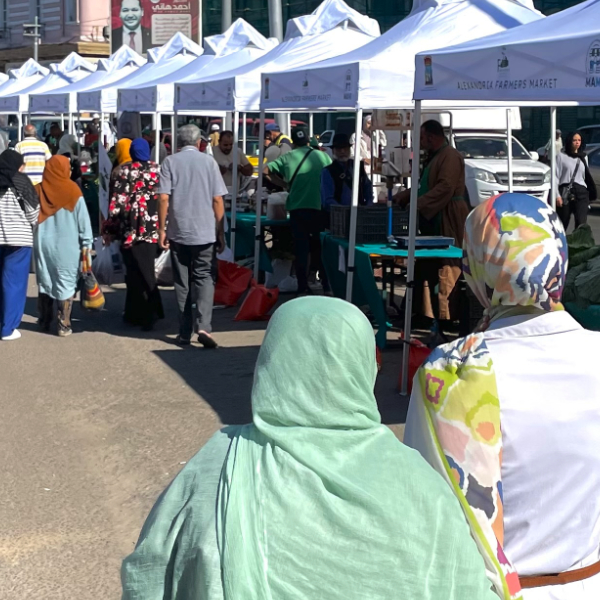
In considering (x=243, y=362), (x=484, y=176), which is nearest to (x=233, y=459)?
(x=243, y=362)

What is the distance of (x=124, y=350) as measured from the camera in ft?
32.1

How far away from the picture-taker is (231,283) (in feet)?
39.2

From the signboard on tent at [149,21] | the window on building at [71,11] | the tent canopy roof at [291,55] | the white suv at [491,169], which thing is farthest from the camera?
the window on building at [71,11]

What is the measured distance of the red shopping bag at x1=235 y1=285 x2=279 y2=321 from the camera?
1098 cm

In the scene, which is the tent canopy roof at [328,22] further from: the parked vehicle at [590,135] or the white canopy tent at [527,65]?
the parked vehicle at [590,135]

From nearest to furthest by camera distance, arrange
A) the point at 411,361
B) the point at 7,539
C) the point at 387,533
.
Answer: the point at 387,533, the point at 7,539, the point at 411,361

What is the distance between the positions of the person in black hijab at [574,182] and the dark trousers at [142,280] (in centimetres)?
720

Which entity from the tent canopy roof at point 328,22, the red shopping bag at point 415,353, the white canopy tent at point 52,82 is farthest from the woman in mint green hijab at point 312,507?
the white canopy tent at point 52,82

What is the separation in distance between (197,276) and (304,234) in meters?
2.55

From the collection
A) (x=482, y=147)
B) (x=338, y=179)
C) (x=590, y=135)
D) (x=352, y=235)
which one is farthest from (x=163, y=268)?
(x=590, y=135)

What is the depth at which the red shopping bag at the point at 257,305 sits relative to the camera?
11.0 m

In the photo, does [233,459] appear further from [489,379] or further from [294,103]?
[294,103]

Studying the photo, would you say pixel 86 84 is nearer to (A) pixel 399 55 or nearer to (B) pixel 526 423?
(A) pixel 399 55

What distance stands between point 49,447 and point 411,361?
2664mm
